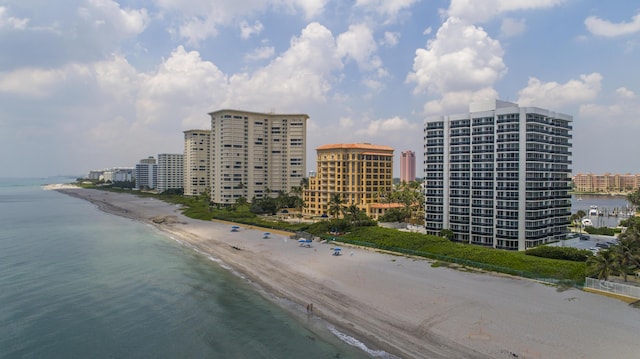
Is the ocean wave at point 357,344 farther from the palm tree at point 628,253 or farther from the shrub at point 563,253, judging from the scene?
the shrub at point 563,253

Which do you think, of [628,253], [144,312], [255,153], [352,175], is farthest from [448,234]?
[255,153]

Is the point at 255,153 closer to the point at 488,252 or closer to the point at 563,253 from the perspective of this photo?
the point at 488,252

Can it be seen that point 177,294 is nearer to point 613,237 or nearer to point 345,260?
point 345,260

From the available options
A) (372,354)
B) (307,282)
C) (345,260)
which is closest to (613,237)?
(345,260)

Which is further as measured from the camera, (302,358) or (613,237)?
(613,237)

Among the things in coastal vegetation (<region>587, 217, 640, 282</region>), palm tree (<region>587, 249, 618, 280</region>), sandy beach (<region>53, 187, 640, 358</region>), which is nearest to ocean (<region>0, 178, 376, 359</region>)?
sandy beach (<region>53, 187, 640, 358</region>)
